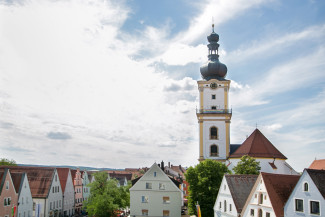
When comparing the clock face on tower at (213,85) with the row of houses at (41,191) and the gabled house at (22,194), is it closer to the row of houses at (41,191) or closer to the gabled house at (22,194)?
the row of houses at (41,191)

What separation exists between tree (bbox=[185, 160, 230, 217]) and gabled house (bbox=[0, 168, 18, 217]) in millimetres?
22107

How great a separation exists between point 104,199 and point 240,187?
20.0 metres

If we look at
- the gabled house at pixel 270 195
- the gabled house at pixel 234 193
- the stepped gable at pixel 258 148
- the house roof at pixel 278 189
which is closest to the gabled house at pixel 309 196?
the house roof at pixel 278 189

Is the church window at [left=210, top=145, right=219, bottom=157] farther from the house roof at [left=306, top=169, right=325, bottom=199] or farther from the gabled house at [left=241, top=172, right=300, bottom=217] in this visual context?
the house roof at [left=306, top=169, right=325, bottom=199]

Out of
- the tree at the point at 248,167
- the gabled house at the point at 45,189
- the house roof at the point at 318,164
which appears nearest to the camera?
the tree at the point at 248,167

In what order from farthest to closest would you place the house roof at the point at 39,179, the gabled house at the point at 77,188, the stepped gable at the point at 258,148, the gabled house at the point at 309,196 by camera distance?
the gabled house at the point at 77,188
the stepped gable at the point at 258,148
the house roof at the point at 39,179
the gabled house at the point at 309,196

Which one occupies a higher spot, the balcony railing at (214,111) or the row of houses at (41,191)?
the balcony railing at (214,111)

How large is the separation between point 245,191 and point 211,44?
41.4m

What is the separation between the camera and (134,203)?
168ft

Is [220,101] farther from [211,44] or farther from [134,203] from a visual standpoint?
[134,203]

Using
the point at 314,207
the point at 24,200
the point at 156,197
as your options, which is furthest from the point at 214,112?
the point at 314,207

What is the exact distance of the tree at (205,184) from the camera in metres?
46.5

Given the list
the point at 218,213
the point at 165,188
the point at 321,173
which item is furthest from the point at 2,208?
the point at 321,173

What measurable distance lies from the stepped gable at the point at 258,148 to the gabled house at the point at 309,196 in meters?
28.3
